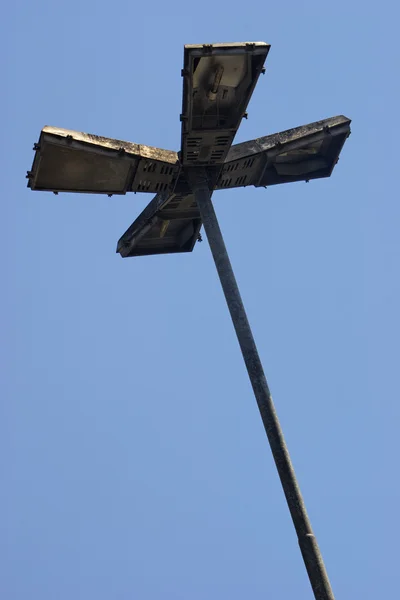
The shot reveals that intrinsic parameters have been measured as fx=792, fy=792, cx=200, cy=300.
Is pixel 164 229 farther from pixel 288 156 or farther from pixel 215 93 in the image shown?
pixel 215 93

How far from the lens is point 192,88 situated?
1580 cm

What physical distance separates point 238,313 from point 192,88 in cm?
458

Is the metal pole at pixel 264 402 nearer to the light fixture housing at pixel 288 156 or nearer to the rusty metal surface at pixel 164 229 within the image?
the light fixture housing at pixel 288 156

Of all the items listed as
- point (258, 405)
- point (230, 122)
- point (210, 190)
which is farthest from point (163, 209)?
point (258, 405)

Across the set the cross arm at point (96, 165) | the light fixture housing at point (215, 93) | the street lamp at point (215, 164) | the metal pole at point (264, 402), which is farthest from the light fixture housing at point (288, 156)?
the cross arm at point (96, 165)

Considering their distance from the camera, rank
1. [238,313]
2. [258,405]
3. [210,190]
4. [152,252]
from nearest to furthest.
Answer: [258,405]
[238,313]
[210,190]
[152,252]

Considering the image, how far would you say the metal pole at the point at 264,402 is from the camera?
12.8 m

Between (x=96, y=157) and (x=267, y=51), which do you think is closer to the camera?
(x=267, y=51)

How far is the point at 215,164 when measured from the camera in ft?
58.6

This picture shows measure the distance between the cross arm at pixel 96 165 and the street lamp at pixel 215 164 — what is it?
0.07 ft

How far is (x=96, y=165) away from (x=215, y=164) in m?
2.68

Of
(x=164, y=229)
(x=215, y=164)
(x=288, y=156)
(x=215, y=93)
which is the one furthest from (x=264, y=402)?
(x=164, y=229)

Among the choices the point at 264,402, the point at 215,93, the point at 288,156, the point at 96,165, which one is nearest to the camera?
the point at 264,402

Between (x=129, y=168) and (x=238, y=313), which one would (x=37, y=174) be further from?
(x=238, y=313)
